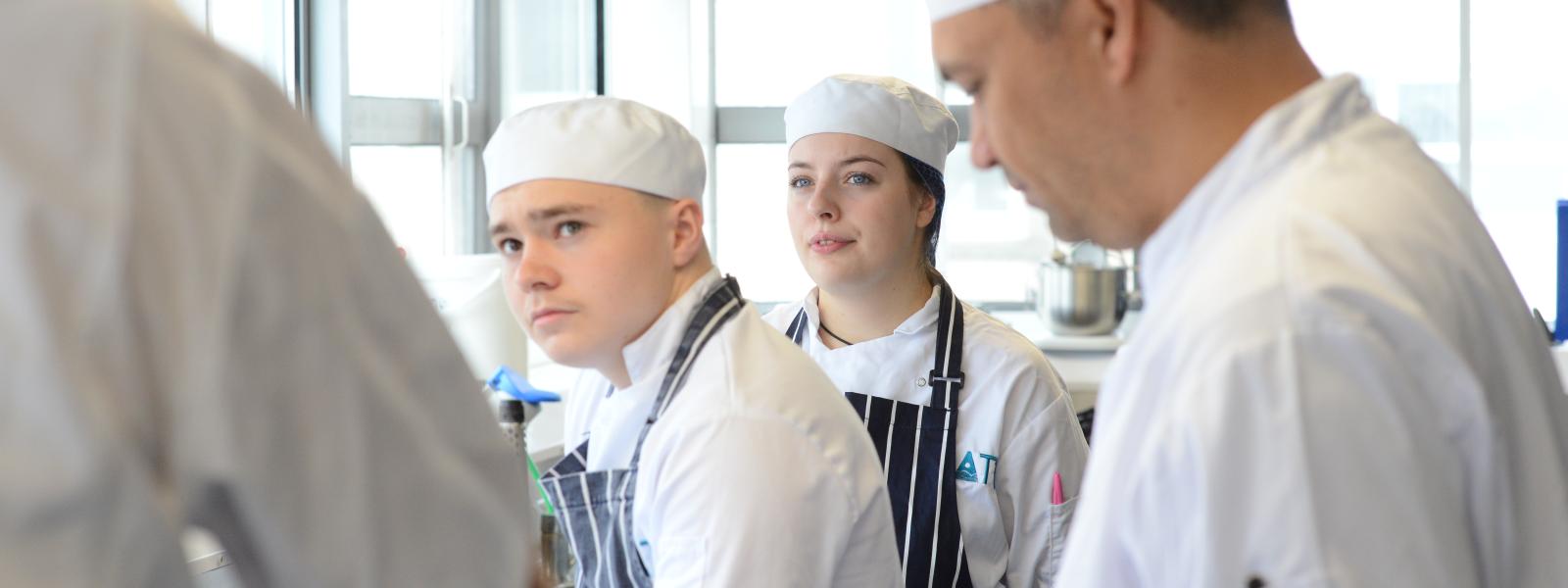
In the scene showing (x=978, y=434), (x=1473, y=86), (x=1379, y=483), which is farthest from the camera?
(x=1473, y=86)

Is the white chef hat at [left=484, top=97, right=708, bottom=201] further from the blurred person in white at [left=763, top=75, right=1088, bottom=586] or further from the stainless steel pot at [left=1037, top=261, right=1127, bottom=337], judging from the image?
the stainless steel pot at [left=1037, top=261, right=1127, bottom=337]

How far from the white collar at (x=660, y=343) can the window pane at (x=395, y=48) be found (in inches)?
51.9

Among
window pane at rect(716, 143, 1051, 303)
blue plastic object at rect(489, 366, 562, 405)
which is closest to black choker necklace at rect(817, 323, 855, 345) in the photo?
blue plastic object at rect(489, 366, 562, 405)

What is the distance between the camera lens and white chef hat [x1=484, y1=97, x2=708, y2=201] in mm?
1412

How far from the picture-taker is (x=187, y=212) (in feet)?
1.38

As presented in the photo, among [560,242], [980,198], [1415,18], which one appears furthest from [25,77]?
[1415,18]

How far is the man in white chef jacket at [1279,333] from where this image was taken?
26.8 inches

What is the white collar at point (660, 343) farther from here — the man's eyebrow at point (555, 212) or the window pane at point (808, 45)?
the window pane at point (808, 45)

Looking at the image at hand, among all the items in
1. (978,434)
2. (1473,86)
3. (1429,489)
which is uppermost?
(1473,86)

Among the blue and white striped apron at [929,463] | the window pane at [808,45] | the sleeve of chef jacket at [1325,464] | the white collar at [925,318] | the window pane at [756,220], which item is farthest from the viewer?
the window pane at [756,220]

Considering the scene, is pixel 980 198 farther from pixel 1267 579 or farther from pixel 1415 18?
pixel 1267 579

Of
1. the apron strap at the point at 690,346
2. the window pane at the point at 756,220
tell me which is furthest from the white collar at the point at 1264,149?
the window pane at the point at 756,220

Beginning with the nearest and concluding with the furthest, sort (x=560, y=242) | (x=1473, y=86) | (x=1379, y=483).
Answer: (x=1379, y=483)
(x=560, y=242)
(x=1473, y=86)

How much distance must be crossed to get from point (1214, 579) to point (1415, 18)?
13.2 ft
